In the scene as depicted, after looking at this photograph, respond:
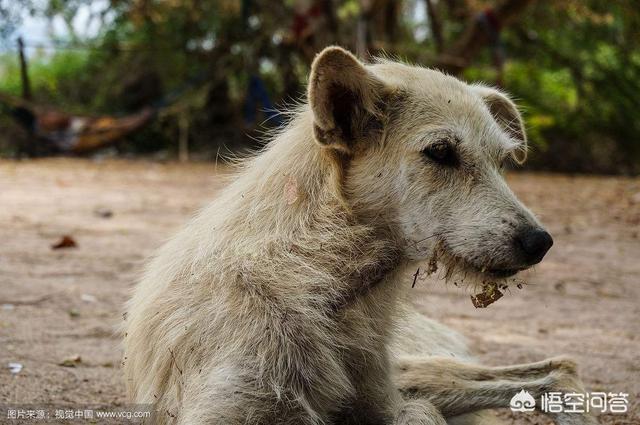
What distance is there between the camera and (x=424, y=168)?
11.4 feet

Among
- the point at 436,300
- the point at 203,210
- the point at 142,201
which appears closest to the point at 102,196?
the point at 142,201

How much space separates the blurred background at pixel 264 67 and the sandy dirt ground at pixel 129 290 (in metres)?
4.28

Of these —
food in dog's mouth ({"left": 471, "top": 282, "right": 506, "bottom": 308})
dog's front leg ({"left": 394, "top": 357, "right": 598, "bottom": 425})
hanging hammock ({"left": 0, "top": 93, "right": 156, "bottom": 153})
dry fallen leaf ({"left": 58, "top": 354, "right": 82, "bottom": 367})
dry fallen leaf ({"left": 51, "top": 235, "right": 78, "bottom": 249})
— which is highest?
food in dog's mouth ({"left": 471, "top": 282, "right": 506, "bottom": 308})

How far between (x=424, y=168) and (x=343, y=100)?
424mm

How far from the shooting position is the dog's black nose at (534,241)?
3.30m

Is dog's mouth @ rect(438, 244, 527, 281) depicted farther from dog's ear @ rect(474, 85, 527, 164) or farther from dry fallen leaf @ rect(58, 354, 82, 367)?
dry fallen leaf @ rect(58, 354, 82, 367)

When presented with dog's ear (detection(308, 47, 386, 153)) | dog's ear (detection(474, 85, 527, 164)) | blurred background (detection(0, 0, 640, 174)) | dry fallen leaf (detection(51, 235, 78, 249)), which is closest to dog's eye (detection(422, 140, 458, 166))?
dog's ear (detection(308, 47, 386, 153))

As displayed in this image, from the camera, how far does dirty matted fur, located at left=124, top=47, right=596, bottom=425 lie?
10.5ft

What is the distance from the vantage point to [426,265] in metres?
3.67

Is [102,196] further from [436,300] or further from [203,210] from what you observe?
[203,210]

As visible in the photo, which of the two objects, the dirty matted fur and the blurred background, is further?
the blurred background

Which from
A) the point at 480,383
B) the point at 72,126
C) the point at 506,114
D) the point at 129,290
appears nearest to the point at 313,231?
the point at 480,383

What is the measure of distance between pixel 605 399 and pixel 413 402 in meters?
1.16

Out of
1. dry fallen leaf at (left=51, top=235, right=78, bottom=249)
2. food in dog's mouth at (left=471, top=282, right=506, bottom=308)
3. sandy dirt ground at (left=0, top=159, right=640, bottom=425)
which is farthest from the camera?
dry fallen leaf at (left=51, top=235, right=78, bottom=249)
